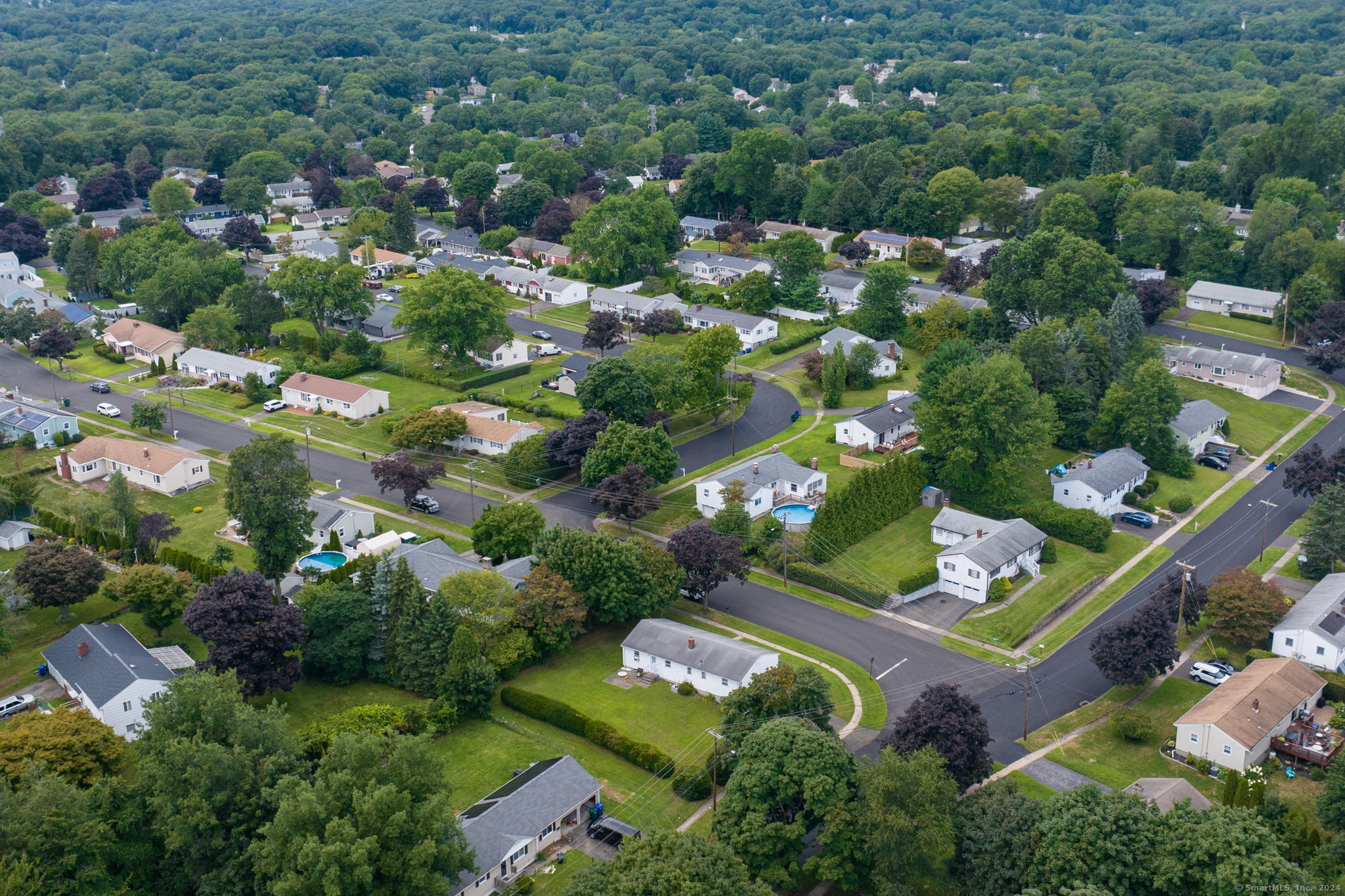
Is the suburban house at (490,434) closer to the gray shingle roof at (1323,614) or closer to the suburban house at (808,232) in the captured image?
the gray shingle roof at (1323,614)

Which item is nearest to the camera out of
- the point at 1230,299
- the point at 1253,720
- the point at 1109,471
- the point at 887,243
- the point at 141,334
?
the point at 1253,720

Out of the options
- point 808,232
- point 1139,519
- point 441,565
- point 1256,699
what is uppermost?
point 441,565

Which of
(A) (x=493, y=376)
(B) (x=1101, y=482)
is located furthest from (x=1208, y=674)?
(A) (x=493, y=376)

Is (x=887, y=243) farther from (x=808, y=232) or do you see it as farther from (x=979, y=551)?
(x=979, y=551)

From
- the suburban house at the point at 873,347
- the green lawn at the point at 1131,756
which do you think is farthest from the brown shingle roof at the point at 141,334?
the green lawn at the point at 1131,756

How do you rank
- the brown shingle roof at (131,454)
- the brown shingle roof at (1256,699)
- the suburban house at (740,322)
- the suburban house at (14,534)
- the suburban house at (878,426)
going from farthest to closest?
1. the suburban house at (740,322)
2. the suburban house at (878,426)
3. the brown shingle roof at (131,454)
4. the suburban house at (14,534)
5. the brown shingle roof at (1256,699)

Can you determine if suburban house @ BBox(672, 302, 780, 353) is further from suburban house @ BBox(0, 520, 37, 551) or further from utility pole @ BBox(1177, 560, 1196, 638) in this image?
suburban house @ BBox(0, 520, 37, 551)
